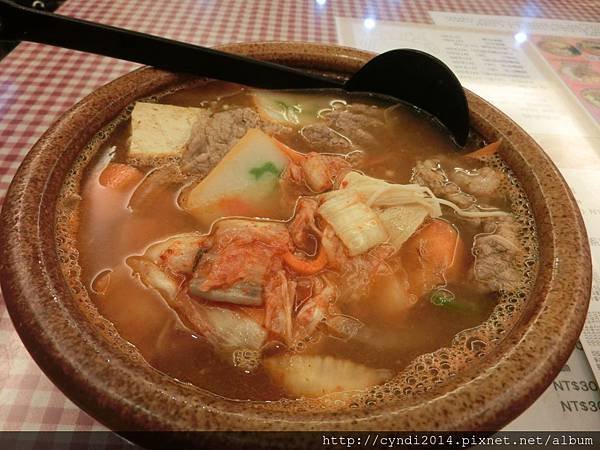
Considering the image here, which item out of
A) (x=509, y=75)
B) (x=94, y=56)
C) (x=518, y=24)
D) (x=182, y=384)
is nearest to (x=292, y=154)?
(x=182, y=384)

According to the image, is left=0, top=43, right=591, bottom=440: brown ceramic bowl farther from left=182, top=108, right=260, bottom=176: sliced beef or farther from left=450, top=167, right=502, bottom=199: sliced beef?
left=182, top=108, right=260, bottom=176: sliced beef

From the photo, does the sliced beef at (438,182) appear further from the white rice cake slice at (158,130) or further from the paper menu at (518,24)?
the paper menu at (518,24)

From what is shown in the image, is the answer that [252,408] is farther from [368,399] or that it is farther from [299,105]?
[299,105]

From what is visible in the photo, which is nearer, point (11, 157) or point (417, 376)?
point (417, 376)

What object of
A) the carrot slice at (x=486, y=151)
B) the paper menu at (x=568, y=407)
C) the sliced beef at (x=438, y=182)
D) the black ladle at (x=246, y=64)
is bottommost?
the paper menu at (x=568, y=407)

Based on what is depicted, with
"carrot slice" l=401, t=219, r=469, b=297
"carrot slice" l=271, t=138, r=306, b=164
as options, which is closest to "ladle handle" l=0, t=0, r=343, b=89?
"carrot slice" l=271, t=138, r=306, b=164

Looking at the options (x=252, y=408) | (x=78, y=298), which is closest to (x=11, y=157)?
(x=78, y=298)

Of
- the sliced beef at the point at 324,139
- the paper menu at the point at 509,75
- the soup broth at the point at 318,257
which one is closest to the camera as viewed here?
the soup broth at the point at 318,257

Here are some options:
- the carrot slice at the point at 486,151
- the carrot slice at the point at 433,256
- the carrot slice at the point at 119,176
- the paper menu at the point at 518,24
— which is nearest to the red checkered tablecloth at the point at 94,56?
the paper menu at the point at 518,24

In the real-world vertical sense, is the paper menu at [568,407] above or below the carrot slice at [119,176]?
below
